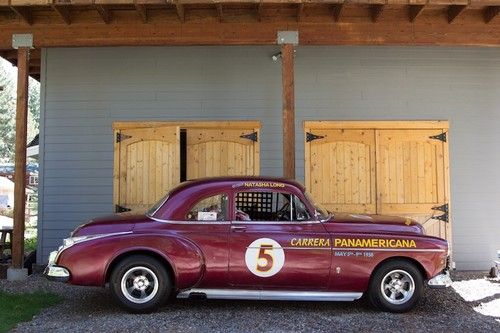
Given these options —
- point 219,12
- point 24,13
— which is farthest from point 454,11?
point 24,13

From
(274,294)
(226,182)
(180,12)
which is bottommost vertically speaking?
(274,294)

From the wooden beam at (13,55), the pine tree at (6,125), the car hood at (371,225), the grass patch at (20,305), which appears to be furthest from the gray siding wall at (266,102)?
the pine tree at (6,125)

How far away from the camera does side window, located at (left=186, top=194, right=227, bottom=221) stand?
19.3ft

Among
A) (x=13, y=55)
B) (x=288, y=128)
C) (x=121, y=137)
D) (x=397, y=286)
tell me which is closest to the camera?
(x=397, y=286)

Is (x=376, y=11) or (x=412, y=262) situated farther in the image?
(x=376, y=11)

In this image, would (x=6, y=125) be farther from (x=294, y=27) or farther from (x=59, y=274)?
(x=59, y=274)

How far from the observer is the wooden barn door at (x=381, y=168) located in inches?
348

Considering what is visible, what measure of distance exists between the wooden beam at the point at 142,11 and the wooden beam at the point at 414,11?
388 cm

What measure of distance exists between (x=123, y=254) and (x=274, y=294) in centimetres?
174

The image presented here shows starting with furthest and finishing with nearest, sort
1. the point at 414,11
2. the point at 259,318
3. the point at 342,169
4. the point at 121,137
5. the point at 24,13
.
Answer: the point at 121,137 < the point at 342,169 < the point at 24,13 < the point at 414,11 < the point at 259,318

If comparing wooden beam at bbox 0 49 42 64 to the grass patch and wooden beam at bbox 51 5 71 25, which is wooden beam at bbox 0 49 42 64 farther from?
the grass patch

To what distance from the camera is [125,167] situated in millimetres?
8953

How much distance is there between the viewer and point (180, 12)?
7.38 metres

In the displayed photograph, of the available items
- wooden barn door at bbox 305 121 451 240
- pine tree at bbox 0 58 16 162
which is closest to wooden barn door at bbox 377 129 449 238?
wooden barn door at bbox 305 121 451 240
